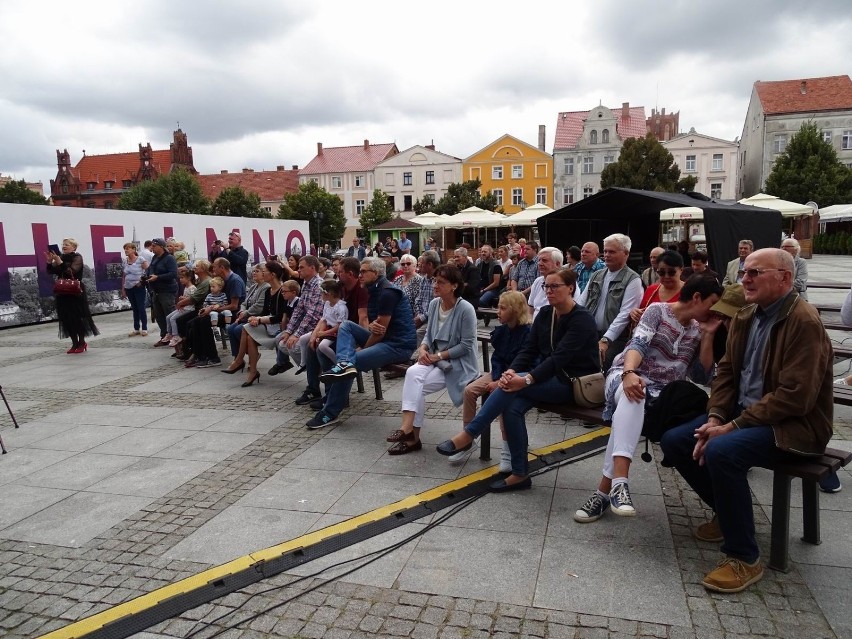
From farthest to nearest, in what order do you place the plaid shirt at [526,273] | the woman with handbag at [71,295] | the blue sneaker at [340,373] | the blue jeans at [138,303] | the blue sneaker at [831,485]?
the blue jeans at [138,303] → the plaid shirt at [526,273] → the woman with handbag at [71,295] → the blue sneaker at [340,373] → the blue sneaker at [831,485]

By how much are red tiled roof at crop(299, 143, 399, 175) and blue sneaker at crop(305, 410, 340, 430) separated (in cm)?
7812

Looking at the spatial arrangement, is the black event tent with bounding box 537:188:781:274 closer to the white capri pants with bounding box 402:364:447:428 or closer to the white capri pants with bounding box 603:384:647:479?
the white capri pants with bounding box 402:364:447:428

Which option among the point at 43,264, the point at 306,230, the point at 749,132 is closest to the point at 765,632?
the point at 43,264

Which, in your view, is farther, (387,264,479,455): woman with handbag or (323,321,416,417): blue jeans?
(323,321,416,417): blue jeans

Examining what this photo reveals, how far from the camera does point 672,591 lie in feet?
9.71

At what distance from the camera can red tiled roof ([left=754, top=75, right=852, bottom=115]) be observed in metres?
55.6

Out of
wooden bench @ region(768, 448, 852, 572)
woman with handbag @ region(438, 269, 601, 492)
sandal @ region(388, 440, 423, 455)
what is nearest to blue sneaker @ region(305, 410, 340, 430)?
sandal @ region(388, 440, 423, 455)

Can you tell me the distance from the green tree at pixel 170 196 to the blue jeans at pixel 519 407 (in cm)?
6311

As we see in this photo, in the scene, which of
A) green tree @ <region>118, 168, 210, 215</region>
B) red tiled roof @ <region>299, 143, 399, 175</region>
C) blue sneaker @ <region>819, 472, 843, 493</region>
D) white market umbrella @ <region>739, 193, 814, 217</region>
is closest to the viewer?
blue sneaker @ <region>819, 472, 843, 493</region>

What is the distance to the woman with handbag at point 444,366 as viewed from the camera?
505cm

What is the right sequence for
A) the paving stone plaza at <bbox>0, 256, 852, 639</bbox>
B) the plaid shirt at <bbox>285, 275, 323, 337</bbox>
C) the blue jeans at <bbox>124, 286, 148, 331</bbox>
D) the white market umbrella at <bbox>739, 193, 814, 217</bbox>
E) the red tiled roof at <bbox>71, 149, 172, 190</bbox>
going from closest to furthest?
the paving stone plaza at <bbox>0, 256, 852, 639</bbox>
the plaid shirt at <bbox>285, 275, 323, 337</bbox>
the blue jeans at <bbox>124, 286, 148, 331</bbox>
the white market umbrella at <bbox>739, 193, 814, 217</bbox>
the red tiled roof at <bbox>71, 149, 172, 190</bbox>

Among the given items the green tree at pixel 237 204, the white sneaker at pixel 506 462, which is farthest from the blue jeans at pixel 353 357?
the green tree at pixel 237 204

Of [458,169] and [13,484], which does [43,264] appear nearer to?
[13,484]

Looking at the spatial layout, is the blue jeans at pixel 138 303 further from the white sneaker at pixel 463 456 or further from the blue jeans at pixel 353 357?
the white sneaker at pixel 463 456
